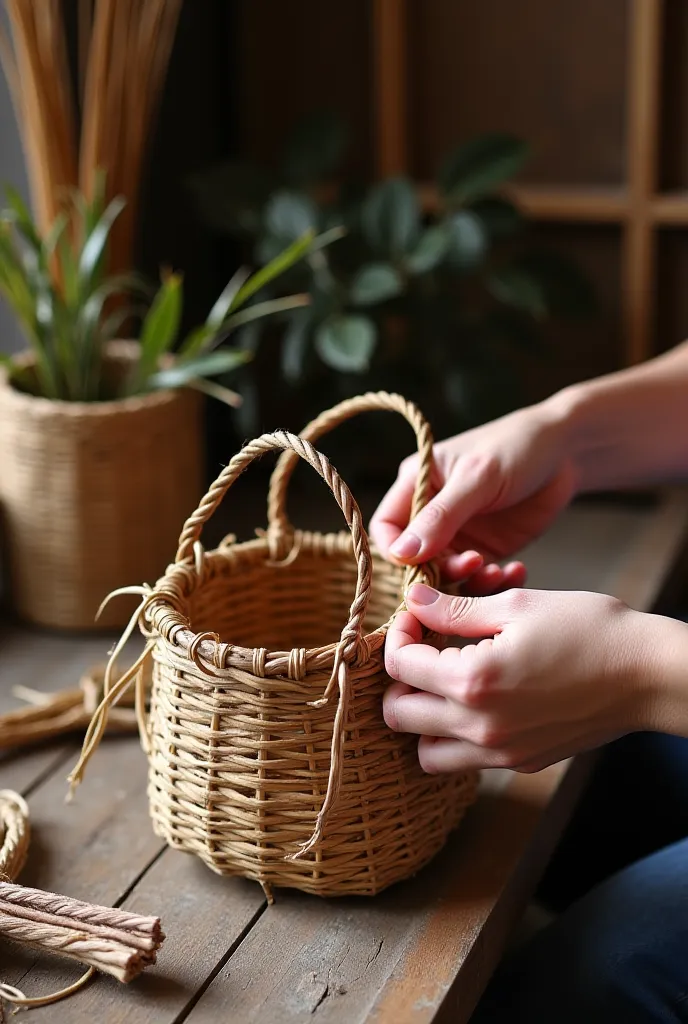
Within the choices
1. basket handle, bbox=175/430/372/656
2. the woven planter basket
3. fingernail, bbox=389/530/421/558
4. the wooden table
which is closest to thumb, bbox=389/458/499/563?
fingernail, bbox=389/530/421/558

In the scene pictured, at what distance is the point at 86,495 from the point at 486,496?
0.50 metres

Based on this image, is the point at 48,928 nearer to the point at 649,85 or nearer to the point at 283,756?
the point at 283,756

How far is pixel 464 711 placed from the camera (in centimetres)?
82

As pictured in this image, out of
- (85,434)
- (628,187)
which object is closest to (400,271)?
(628,187)

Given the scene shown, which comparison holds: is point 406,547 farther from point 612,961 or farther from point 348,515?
point 612,961

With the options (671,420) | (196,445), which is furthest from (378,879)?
(196,445)

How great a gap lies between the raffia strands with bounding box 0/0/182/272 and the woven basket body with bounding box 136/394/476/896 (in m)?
0.68

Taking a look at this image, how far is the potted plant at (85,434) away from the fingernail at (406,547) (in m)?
0.44

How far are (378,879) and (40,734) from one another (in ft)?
1.32

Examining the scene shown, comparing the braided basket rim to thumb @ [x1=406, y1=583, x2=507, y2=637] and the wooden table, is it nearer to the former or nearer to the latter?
thumb @ [x1=406, y1=583, x2=507, y2=637]

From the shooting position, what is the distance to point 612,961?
899mm

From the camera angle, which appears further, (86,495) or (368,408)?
(86,495)

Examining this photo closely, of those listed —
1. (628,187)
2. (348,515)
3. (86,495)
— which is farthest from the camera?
(628,187)

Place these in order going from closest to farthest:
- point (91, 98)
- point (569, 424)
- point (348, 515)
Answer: point (348, 515) → point (569, 424) → point (91, 98)
